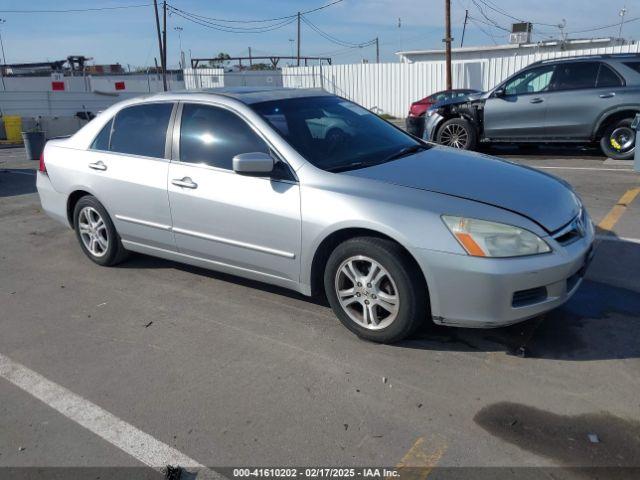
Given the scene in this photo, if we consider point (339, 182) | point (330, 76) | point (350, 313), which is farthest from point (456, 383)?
point (330, 76)

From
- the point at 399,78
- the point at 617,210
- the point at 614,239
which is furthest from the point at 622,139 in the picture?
the point at 399,78

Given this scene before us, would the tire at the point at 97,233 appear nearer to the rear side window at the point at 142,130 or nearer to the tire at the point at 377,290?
the rear side window at the point at 142,130

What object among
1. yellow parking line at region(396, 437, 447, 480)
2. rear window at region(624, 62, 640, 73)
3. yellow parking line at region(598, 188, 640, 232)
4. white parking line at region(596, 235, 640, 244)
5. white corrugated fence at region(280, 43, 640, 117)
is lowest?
yellow parking line at region(396, 437, 447, 480)

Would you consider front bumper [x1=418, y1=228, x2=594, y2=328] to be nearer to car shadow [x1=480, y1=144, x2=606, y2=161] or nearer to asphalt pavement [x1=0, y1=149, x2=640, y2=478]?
asphalt pavement [x1=0, y1=149, x2=640, y2=478]

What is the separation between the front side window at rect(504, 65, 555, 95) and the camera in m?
10.2

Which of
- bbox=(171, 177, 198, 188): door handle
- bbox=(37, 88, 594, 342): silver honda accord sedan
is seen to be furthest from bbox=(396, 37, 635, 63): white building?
bbox=(171, 177, 198, 188): door handle

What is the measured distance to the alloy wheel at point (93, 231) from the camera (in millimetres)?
5363

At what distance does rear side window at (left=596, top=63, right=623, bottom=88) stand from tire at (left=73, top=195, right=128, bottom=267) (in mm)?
8479

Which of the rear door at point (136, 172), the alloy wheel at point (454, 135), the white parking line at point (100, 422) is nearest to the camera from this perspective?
the white parking line at point (100, 422)

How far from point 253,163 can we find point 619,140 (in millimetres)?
8217

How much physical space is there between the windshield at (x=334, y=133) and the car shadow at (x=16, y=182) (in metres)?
6.89

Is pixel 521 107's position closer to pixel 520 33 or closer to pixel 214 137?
pixel 214 137

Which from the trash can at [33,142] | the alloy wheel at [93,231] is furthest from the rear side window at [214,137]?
the trash can at [33,142]

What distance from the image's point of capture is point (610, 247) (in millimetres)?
5363
